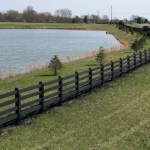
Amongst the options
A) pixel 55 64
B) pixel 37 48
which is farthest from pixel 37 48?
pixel 55 64

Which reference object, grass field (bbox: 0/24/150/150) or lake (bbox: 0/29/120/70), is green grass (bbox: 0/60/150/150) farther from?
lake (bbox: 0/29/120/70)

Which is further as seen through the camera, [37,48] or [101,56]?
[37,48]

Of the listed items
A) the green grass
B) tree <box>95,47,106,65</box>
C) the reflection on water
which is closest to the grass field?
the green grass

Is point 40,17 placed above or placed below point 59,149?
above

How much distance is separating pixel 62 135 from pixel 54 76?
12283 mm

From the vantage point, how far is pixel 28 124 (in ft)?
30.6

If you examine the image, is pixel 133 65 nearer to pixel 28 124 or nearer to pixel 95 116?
pixel 95 116

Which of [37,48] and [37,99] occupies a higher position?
[37,99]

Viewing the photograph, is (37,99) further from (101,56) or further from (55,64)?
(101,56)

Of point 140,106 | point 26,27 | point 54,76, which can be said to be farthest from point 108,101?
point 26,27

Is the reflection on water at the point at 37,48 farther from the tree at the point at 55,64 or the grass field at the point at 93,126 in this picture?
the grass field at the point at 93,126

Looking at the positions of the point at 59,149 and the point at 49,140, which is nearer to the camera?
the point at 59,149

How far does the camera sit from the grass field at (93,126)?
7.56 m

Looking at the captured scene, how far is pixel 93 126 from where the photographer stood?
9.05 m
